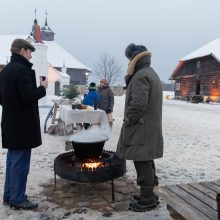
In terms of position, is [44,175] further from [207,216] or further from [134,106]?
[207,216]

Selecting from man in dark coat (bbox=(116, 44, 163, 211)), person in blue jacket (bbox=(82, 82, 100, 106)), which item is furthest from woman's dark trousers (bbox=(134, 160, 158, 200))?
person in blue jacket (bbox=(82, 82, 100, 106))

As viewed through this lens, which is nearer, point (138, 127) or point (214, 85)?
point (138, 127)

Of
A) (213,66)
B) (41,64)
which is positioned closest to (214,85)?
(213,66)

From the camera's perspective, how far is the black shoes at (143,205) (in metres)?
4.00

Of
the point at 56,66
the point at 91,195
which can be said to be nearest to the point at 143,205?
the point at 91,195

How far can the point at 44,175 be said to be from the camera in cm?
545

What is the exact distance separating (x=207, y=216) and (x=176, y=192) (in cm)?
61

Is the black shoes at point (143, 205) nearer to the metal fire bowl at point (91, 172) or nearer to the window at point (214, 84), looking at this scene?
the metal fire bowl at point (91, 172)

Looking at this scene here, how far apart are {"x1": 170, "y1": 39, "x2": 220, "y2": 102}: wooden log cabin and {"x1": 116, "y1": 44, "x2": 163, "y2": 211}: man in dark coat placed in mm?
30700

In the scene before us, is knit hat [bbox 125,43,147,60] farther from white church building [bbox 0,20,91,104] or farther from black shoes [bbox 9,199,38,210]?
white church building [bbox 0,20,91,104]

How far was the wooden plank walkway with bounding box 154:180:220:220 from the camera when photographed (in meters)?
2.86

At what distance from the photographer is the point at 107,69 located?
281 feet

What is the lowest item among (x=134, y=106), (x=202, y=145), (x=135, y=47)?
(x=202, y=145)

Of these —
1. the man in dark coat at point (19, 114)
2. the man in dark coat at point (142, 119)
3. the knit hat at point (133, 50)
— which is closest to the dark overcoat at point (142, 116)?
the man in dark coat at point (142, 119)
